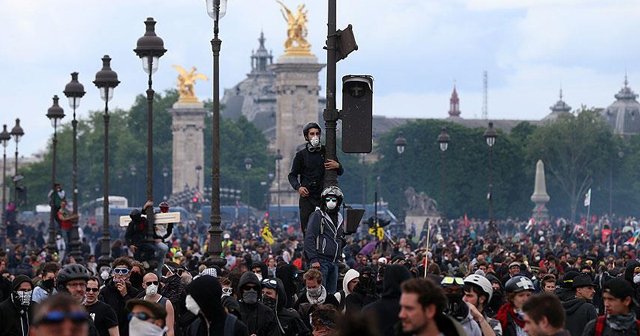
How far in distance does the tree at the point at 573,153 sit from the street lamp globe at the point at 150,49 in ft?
341

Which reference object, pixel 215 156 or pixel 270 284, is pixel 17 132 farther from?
pixel 270 284

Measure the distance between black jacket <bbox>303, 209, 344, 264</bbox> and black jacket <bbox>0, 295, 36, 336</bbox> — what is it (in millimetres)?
3399

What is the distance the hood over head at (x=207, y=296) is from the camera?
1191cm

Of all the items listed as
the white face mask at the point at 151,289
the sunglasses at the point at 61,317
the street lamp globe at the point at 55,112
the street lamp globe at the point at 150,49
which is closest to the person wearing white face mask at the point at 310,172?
the white face mask at the point at 151,289

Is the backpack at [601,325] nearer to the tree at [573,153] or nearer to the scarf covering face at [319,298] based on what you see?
the scarf covering face at [319,298]

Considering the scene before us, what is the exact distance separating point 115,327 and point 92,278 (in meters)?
0.82

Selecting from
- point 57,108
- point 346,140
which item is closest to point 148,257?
point 346,140

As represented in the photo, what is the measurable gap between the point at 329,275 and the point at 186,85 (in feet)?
437

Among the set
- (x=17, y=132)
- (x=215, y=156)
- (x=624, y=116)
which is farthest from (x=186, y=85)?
(x=215, y=156)

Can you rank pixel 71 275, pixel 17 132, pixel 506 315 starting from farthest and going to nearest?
1. pixel 17 132
2. pixel 71 275
3. pixel 506 315

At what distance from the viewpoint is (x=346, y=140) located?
17.8 meters

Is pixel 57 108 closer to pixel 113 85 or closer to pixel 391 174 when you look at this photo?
pixel 113 85

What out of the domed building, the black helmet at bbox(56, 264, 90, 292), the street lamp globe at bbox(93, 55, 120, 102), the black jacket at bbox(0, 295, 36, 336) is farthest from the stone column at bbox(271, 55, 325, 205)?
the black helmet at bbox(56, 264, 90, 292)

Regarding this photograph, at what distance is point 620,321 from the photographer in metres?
12.7
